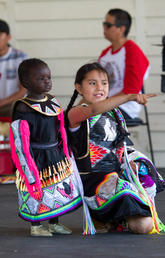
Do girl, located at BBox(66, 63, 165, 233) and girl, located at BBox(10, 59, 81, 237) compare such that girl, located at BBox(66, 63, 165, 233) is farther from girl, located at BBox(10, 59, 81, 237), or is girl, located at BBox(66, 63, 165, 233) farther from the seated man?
the seated man

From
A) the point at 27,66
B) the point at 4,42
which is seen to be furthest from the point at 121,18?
the point at 27,66

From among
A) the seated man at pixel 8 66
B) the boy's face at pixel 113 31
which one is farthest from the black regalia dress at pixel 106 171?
the seated man at pixel 8 66

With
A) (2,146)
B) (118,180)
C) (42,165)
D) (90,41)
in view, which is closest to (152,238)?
(118,180)

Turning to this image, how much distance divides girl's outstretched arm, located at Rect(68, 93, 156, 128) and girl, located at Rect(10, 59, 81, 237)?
0.12m

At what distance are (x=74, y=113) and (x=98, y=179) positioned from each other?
1.14ft

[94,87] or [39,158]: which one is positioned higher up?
[94,87]

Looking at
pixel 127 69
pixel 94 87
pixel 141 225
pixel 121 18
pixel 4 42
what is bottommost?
pixel 141 225

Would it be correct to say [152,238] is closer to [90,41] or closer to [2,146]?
[2,146]

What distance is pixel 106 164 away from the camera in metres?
2.87

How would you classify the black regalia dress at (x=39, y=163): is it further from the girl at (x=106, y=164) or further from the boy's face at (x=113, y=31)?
the boy's face at (x=113, y=31)

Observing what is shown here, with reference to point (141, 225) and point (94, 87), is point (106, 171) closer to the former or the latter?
point (141, 225)

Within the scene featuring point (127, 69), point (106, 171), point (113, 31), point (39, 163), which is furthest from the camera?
point (113, 31)

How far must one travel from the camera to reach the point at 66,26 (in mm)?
5551

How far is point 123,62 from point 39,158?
90.0 inches
